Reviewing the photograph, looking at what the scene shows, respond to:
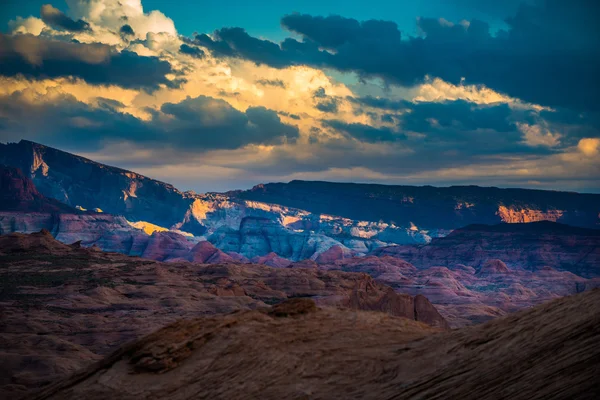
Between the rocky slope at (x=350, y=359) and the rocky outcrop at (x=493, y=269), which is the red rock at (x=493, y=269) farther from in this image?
the rocky slope at (x=350, y=359)

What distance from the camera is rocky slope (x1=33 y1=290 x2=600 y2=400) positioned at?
1291 cm

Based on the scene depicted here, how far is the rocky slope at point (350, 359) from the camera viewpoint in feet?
42.3

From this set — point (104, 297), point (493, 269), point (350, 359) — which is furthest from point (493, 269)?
point (350, 359)

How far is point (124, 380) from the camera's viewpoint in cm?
1903

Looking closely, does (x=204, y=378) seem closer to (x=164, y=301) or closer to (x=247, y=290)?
(x=164, y=301)

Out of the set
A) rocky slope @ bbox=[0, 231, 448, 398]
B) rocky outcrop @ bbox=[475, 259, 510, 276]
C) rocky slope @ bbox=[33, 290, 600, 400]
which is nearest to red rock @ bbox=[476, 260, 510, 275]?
rocky outcrop @ bbox=[475, 259, 510, 276]

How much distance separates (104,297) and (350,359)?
78.0 m

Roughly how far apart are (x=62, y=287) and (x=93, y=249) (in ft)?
177

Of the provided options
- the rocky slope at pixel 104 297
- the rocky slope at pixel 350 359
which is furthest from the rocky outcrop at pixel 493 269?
the rocky slope at pixel 350 359

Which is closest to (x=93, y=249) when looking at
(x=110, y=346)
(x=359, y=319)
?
(x=110, y=346)

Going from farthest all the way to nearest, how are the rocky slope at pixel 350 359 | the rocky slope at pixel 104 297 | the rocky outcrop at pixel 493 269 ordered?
the rocky outcrop at pixel 493 269 < the rocky slope at pixel 104 297 < the rocky slope at pixel 350 359

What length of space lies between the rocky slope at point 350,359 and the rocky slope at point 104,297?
24867 mm

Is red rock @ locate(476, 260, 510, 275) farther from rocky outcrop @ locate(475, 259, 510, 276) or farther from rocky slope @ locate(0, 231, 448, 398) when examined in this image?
rocky slope @ locate(0, 231, 448, 398)

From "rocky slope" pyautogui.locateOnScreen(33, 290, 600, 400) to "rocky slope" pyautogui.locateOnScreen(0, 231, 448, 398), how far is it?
81.6 feet
